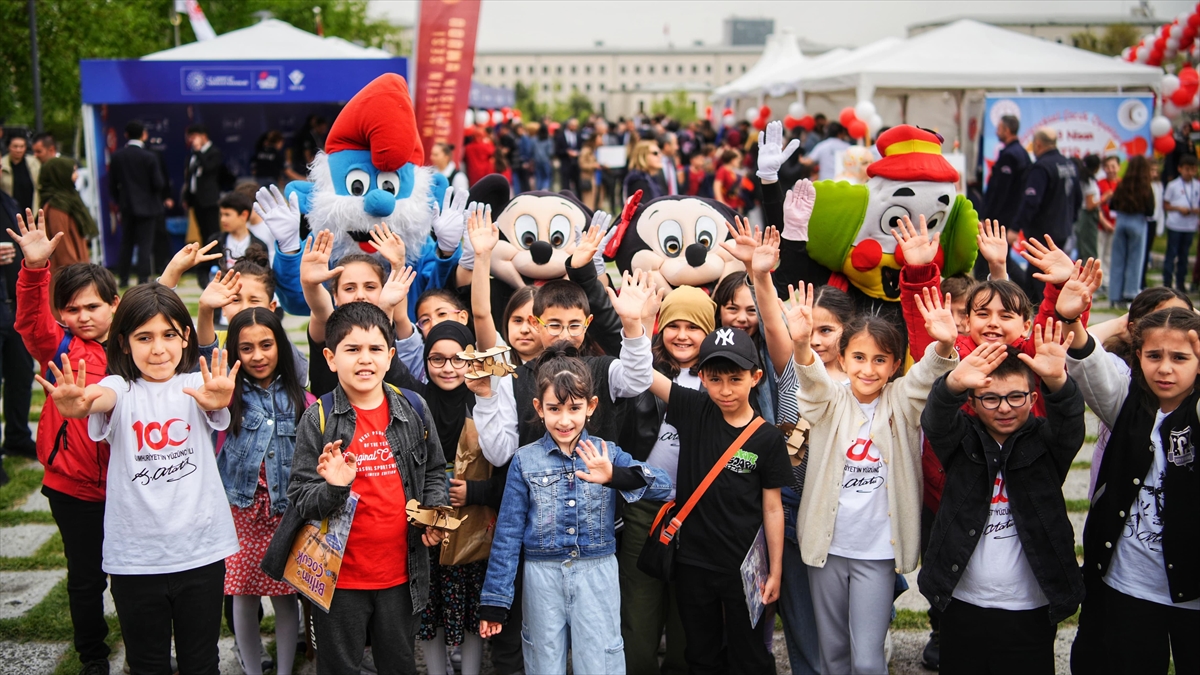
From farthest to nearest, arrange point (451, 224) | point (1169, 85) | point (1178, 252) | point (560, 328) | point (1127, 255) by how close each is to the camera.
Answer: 1. point (1169, 85)
2. point (1178, 252)
3. point (1127, 255)
4. point (451, 224)
5. point (560, 328)

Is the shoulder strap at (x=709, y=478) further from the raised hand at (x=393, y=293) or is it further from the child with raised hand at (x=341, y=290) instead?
the raised hand at (x=393, y=293)

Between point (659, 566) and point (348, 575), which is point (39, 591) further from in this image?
point (659, 566)

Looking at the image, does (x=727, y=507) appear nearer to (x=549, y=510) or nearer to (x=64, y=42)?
(x=549, y=510)

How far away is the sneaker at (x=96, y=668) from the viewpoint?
3.70 m

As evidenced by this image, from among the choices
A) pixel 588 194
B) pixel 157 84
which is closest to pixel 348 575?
pixel 157 84

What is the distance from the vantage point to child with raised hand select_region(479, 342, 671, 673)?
126 inches

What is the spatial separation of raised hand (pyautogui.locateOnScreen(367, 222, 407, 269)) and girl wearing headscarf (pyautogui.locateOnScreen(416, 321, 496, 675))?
67cm

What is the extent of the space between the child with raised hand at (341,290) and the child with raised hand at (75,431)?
69cm

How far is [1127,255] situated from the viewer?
417 inches

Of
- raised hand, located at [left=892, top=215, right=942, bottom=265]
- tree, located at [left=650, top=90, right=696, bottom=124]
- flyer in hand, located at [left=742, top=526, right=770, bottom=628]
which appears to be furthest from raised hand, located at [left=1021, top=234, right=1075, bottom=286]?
tree, located at [left=650, top=90, right=696, bottom=124]

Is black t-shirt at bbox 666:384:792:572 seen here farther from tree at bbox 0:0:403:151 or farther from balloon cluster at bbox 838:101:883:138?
tree at bbox 0:0:403:151

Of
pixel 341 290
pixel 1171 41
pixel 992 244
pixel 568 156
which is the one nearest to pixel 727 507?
pixel 992 244

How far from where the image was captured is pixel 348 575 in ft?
10.3

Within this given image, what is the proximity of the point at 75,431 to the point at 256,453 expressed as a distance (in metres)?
0.65
